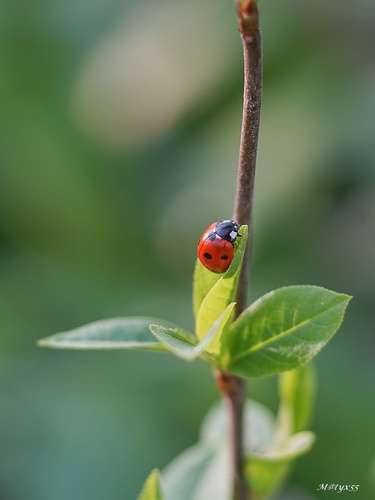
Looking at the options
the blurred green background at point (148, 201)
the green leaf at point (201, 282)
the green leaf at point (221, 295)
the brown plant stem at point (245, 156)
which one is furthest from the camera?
the blurred green background at point (148, 201)

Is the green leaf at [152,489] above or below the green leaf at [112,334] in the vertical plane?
below

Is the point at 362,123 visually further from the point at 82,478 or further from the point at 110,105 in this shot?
the point at 82,478

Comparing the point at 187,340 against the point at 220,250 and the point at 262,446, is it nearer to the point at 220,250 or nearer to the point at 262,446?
the point at 220,250

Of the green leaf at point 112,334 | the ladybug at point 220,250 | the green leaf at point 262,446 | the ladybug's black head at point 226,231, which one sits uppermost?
the ladybug's black head at point 226,231

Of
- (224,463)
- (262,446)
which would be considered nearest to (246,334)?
(224,463)

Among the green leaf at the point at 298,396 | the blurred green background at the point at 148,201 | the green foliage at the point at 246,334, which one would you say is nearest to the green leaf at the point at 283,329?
the green foliage at the point at 246,334

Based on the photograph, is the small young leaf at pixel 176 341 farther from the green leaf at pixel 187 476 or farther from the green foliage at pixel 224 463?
the green leaf at pixel 187 476
